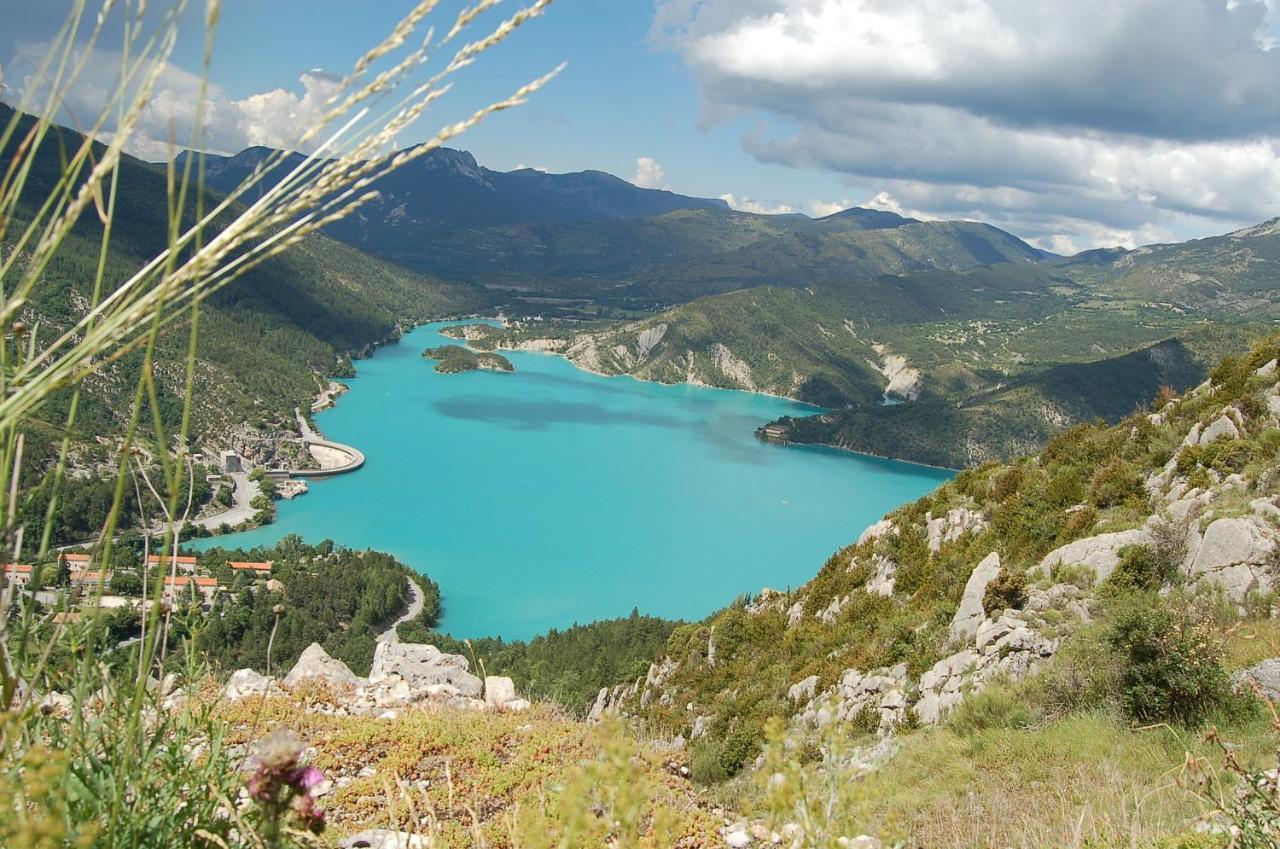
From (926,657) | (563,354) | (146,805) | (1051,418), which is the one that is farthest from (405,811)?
(563,354)

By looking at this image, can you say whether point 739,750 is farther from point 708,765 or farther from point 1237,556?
point 1237,556

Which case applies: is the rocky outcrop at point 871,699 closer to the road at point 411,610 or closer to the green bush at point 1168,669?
the green bush at point 1168,669

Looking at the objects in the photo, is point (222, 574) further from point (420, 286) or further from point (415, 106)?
point (420, 286)

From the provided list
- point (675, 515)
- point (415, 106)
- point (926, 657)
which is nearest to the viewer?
point (415, 106)

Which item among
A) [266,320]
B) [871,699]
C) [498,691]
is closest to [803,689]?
[871,699]

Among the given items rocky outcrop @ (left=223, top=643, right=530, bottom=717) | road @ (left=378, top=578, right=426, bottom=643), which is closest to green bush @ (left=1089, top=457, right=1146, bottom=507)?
rocky outcrop @ (left=223, top=643, right=530, bottom=717)

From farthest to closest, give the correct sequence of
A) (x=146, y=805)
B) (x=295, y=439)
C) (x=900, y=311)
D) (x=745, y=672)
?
(x=900, y=311)
(x=295, y=439)
(x=745, y=672)
(x=146, y=805)

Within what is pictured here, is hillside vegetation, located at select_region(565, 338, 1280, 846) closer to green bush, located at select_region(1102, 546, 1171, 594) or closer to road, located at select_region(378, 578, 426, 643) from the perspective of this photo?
green bush, located at select_region(1102, 546, 1171, 594)
